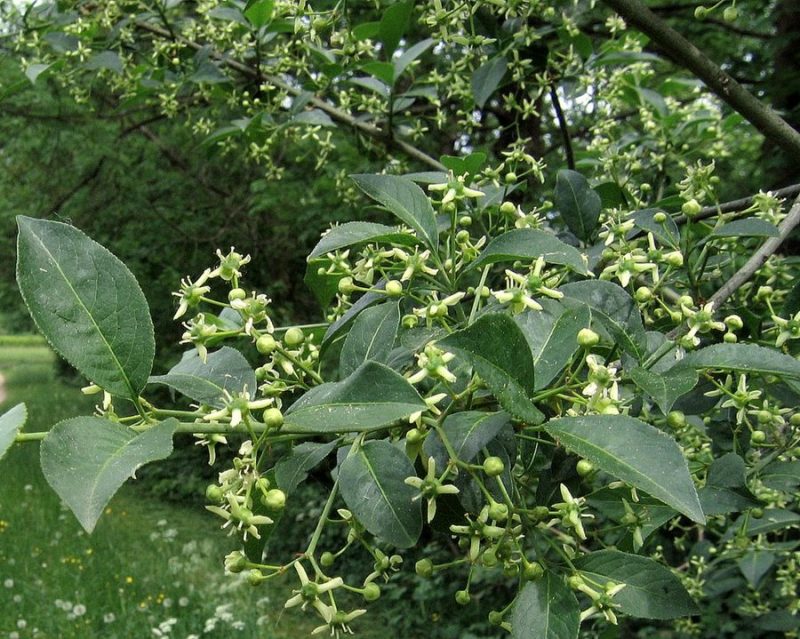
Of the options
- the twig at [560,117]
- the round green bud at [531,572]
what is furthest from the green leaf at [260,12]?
the round green bud at [531,572]

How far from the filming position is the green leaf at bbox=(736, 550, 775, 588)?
2.11m

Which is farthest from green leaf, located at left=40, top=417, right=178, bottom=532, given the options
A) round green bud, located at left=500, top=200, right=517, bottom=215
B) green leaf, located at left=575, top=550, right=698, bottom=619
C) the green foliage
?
round green bud, located at left=500, top=200, right=517, bottom=215

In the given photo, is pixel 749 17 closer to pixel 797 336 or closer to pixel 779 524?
pixel 779 524

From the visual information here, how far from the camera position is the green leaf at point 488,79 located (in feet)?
5.26

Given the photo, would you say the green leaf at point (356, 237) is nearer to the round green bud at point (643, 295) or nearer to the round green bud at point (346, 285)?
the round green bud at point (346, 285)

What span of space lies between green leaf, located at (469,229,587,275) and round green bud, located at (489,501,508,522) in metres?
0.23

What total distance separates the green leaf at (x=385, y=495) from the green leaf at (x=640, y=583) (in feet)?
0.62

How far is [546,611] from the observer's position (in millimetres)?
698

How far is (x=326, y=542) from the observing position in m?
5.14

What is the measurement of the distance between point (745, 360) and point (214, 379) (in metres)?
0.52

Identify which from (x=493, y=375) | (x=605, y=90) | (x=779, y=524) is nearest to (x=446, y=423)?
(x=493, y=375)

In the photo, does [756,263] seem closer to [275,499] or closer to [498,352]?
[498,352]

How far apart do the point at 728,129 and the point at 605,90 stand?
0.44m

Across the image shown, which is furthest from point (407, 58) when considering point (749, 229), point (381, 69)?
point (749, 229)
